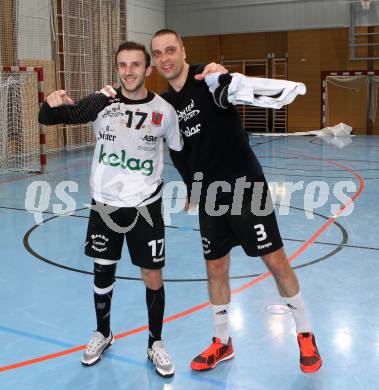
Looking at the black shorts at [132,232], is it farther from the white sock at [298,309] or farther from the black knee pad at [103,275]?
the white sock at [298,309]

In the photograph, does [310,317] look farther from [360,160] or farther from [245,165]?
[360,160]

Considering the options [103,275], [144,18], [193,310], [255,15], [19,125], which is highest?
[255,15]

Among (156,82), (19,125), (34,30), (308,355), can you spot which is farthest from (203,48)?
(308,355)

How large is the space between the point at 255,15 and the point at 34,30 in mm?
8978

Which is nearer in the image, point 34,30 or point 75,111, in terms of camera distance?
point 75,111

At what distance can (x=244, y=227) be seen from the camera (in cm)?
305

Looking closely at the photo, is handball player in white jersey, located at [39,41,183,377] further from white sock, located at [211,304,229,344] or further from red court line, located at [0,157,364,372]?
white sock, located at [211,304,229,344]

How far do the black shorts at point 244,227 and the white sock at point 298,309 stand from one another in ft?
1.10

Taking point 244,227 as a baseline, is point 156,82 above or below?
above

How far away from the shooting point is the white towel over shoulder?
2.78 m

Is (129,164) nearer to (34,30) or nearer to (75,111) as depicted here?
(75,111)

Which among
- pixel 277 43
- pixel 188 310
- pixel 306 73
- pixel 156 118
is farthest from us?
pixel 277 43

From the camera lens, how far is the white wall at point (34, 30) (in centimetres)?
1305

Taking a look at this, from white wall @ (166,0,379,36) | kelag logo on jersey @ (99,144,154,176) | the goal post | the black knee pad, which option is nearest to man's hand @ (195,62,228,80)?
kelag logo on jersey @ (99,144,154,176)
